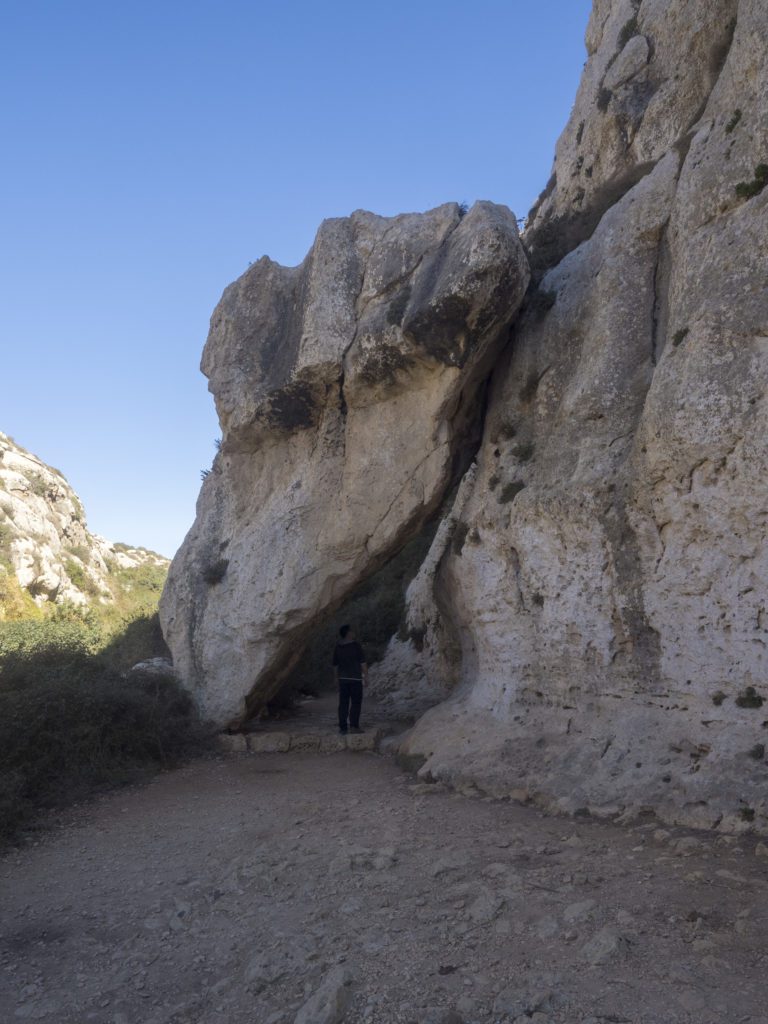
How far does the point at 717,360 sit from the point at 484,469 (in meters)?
3.74

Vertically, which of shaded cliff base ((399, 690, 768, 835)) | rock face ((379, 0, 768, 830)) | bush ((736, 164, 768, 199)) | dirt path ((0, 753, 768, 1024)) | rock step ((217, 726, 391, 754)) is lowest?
dirt path ((0, 753, 768, 1024))

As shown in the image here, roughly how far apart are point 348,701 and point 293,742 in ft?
3.25

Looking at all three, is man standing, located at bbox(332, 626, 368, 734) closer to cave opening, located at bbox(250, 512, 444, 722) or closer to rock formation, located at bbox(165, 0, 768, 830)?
rock formation, located at bbox(165, 0, 768, 830)

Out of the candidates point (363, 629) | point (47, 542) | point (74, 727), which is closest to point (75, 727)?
point (74, 727)

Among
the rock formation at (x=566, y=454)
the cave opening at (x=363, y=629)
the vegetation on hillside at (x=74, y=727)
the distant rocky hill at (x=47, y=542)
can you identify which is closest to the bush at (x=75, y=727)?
the vegetation on hillside at (x=74, y=727)

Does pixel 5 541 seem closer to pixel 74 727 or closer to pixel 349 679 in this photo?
pixel 349 679

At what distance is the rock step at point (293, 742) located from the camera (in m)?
11.0

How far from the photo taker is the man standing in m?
11.6

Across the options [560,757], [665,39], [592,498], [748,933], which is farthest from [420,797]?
[665,39]

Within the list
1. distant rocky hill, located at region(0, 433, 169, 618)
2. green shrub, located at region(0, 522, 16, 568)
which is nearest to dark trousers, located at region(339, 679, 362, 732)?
distant rocky hill, located at region(0, 433, 169, 618)

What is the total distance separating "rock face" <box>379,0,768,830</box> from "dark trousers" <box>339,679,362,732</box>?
1.60 metres

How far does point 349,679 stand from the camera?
1166 cm

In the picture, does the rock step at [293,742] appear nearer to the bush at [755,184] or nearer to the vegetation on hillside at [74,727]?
the vegetation on hillside at [74,727]

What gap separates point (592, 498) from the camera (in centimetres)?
843
